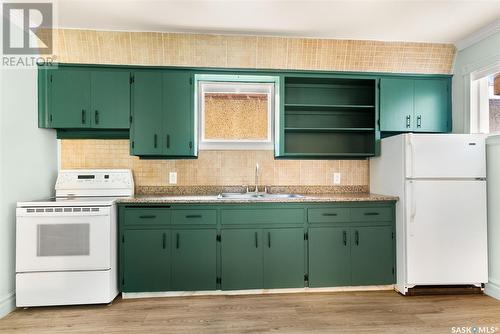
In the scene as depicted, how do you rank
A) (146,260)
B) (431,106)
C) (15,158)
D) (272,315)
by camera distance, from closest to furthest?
(272,315), (15,158), (146,260), (431,106)

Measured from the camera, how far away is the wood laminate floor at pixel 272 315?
231 cm

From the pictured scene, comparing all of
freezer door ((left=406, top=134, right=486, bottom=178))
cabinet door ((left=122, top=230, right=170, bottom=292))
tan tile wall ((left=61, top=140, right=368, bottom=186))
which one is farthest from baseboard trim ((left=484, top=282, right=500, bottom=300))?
cabinet door ((left=122, top=230, right=170, bottom=292))

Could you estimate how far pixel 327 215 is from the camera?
295 cm

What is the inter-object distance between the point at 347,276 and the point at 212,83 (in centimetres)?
254

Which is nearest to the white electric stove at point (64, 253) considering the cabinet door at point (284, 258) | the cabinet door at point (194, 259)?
the cabinet door at point (194, 259)

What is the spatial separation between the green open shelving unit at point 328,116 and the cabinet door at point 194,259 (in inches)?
54.0

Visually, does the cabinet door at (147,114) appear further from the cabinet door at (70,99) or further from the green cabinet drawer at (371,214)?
the green cabinet drawer at (371,214)

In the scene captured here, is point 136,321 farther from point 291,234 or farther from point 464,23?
point 464,23

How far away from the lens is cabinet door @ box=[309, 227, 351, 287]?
294 cm

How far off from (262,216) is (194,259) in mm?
766

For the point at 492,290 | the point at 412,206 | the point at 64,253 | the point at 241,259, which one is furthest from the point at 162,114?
the point at 492,290

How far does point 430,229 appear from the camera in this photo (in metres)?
2.86

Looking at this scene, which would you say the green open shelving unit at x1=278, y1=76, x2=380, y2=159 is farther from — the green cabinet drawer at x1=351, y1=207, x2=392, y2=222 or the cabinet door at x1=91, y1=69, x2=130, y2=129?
the cabinet door at x1=91, y1=69, x2=130, y2=129

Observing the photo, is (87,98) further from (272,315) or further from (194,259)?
(272,315)
